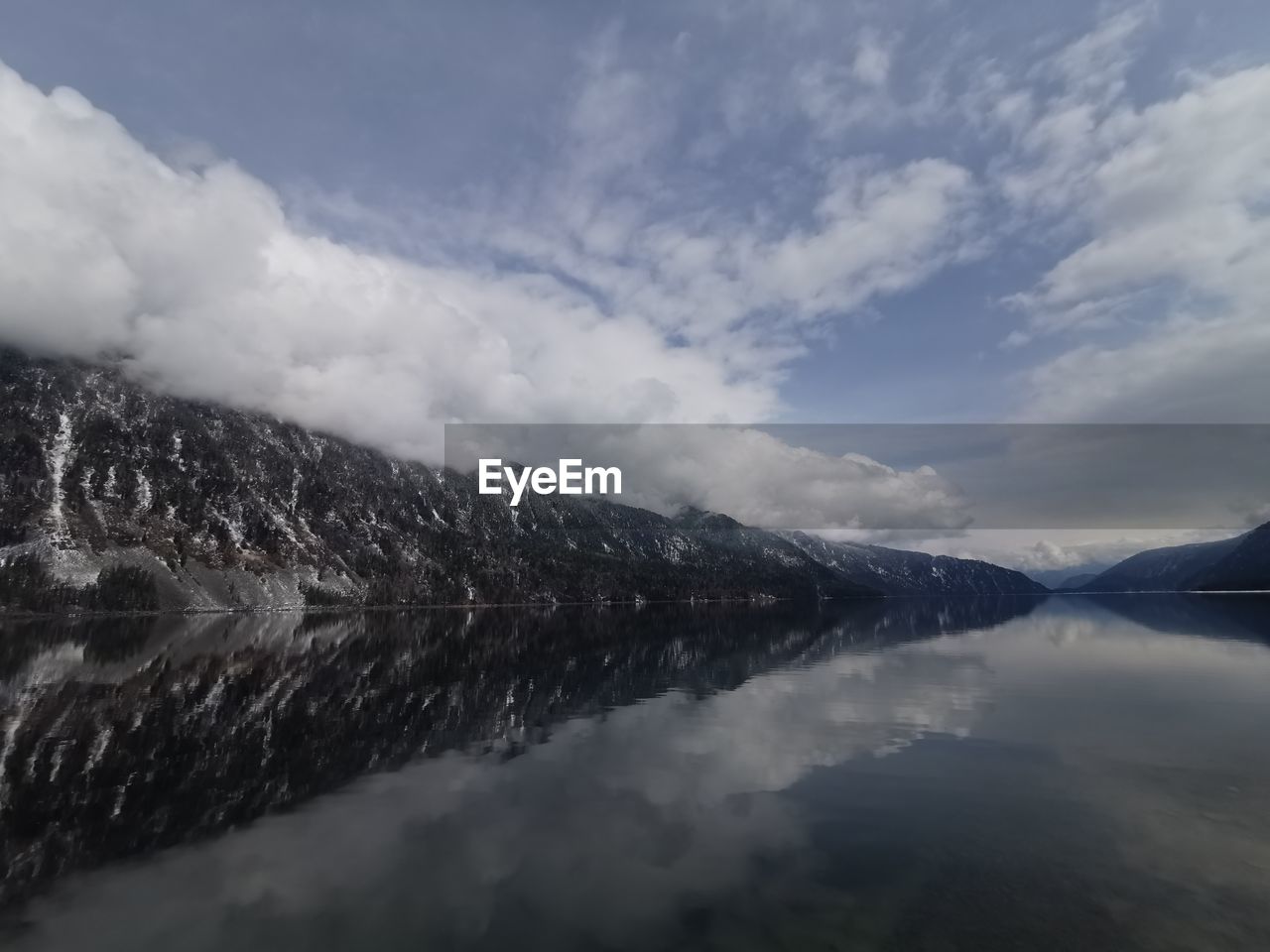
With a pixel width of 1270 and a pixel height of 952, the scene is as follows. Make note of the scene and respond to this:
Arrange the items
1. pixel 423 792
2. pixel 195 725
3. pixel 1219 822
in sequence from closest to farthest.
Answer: pixel 1219 822, pixel 423 792, pixel 195 725

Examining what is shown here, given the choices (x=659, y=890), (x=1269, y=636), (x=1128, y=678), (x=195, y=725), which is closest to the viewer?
(x=659, y=890)

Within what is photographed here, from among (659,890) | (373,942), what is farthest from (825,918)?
(373,942)

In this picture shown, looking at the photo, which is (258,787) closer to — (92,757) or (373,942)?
(92,757)

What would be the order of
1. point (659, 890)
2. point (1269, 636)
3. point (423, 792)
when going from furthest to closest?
point (1269, 636), point (423, 792), point (659, 890)

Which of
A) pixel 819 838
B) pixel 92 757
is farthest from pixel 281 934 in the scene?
pixel 92 757

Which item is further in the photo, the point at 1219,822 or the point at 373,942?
the point at 1219,822

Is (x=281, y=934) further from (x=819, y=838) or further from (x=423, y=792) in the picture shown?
(x=819, y=838)
